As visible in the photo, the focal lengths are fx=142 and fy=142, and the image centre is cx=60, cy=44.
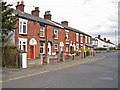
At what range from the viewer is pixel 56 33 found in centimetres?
2631

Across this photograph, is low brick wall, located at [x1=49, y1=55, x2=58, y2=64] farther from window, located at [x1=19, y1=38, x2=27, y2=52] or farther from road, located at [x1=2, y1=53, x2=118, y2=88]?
road, located at [x1=2, y1=53, x2=118, y2=88]

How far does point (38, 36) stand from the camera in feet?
70.5

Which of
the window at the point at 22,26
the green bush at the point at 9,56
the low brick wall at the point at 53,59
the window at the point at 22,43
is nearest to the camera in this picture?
the green bush at the point at 9,56

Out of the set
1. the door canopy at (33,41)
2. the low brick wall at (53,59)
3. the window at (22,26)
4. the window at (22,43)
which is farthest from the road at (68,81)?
the door canopy at (33,41)

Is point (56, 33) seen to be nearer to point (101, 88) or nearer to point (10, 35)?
point (10, 35)

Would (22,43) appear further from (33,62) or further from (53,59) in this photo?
(33,62)

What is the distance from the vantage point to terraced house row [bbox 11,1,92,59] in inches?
742

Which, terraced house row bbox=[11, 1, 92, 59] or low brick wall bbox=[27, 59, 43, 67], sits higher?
terraced house row bbox=[11, 1, 92, 59]

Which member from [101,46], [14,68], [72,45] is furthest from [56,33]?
[101,46]

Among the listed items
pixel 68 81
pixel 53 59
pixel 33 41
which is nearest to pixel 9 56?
pixel 53 59

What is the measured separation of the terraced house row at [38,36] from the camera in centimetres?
1886

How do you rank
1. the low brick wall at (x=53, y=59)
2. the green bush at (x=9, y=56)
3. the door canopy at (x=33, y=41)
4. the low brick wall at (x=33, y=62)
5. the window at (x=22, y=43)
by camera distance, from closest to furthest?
the green bush at (x=9, y=56) < the low brick wall at (x=33, y=62) < the low brick wall at (x=53, y=59) < the window at (x=22, y=43) < the door canopy at (x=33, y=41)

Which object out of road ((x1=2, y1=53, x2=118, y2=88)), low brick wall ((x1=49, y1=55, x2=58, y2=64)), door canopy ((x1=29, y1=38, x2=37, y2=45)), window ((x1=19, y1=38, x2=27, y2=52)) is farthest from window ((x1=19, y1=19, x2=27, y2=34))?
road ((x1=2, y1=53, x2=118, y2=88))

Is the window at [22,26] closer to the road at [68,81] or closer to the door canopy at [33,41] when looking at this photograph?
the door canopy at [33,41]
